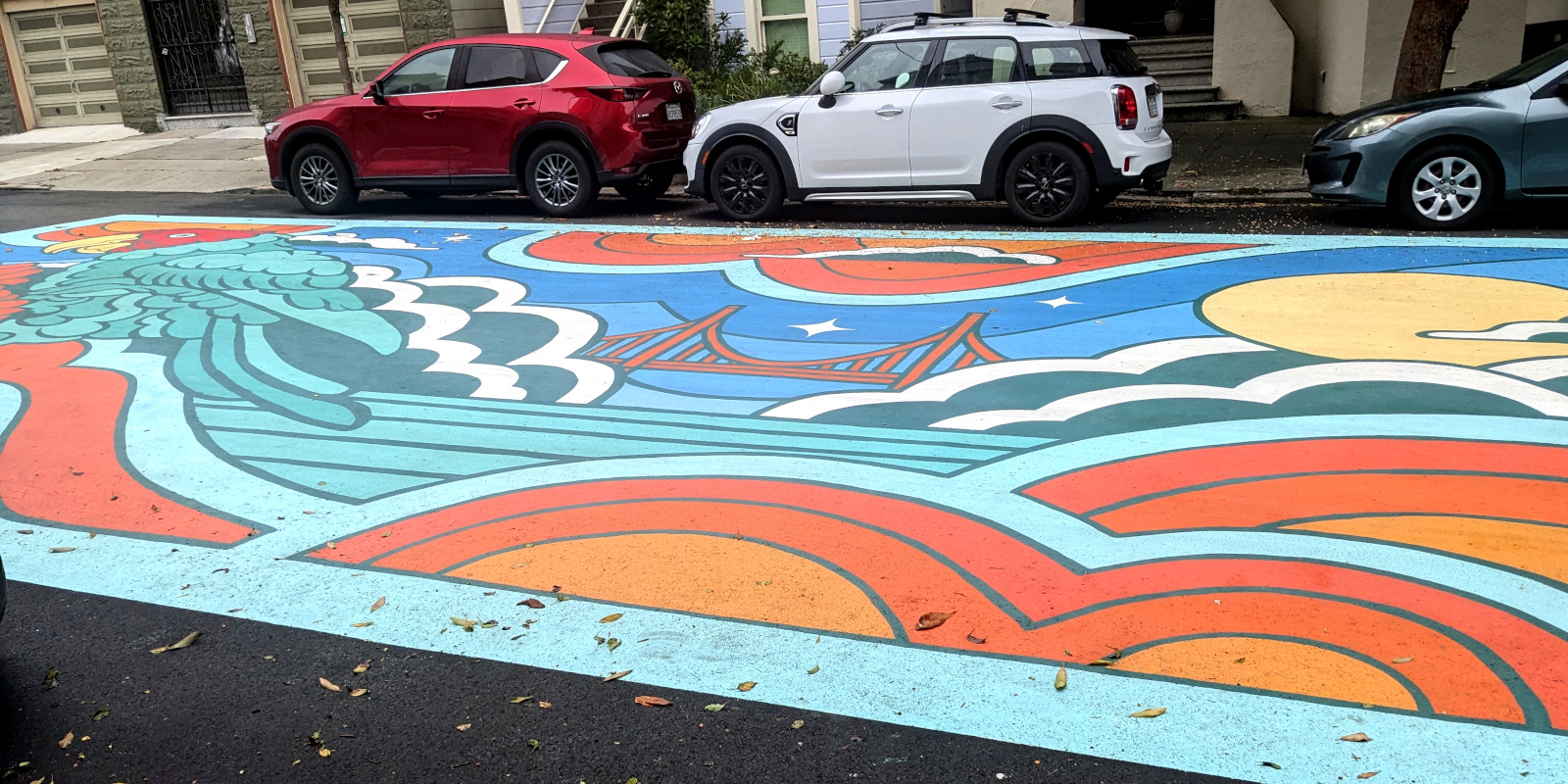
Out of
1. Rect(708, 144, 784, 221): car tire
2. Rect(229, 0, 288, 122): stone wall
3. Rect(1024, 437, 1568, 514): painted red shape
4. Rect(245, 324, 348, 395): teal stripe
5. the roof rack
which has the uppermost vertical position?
Rect(229, 0, 288, 122): stone wall

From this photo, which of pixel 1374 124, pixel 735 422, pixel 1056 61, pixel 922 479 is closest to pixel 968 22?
pixel 1056 61

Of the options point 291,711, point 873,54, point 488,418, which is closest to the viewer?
point 291,711

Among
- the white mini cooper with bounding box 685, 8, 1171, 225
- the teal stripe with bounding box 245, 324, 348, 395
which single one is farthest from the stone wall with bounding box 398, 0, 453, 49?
the teal stripe with bounding box 245, 324, 348, 395

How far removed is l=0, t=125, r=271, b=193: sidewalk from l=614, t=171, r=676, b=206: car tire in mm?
6260

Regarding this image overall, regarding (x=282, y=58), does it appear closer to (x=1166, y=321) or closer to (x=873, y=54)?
(x=873, y=54)

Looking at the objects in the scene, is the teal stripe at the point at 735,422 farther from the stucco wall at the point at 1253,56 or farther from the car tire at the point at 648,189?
the stucco wall at the point at 1253,56

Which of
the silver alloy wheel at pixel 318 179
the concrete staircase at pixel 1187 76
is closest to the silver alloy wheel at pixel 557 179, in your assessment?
the silver alloy wheel at pixel 318 179

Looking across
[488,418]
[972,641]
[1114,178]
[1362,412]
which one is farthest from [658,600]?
[1114,178]

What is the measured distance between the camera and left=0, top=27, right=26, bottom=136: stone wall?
967 inches

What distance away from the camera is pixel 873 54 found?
37.5ft

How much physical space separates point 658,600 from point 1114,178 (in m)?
7.55

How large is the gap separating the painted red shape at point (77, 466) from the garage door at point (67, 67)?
63.0ft

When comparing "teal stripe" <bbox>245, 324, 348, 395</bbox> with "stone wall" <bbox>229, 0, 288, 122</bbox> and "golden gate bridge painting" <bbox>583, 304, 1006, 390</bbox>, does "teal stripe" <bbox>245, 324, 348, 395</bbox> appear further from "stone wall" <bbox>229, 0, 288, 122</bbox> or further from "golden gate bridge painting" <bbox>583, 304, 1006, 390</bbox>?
"stone wall" <bbox>229, 0, 288, 122</bbox>

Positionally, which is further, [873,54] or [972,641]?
[873,54]
